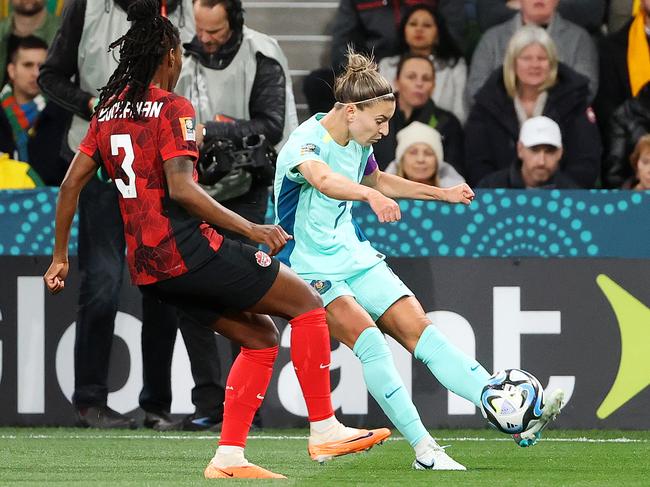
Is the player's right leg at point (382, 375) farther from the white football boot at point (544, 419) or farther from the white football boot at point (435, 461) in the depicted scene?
the white football boot at point (544, 419)

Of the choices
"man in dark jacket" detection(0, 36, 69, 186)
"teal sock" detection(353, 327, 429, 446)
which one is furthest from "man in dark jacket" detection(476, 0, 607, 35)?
"teal sock" detection(353, 327, 429, 446)

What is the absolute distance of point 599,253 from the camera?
8.32m

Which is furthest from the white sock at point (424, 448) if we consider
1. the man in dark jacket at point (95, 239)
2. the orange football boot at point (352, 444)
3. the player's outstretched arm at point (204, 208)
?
the man in dark jacket at point (95, 239)

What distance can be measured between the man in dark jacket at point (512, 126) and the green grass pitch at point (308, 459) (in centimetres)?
215

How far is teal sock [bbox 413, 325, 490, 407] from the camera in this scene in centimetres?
593

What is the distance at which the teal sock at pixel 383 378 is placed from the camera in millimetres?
5926

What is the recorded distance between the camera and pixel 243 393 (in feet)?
18.3

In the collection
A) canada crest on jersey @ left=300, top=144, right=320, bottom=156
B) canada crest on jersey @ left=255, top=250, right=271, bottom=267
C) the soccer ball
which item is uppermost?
canada crest on jersey @ left=300, top=144, right=320, bottom=156

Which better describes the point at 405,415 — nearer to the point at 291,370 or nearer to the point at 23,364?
the point at 291,370

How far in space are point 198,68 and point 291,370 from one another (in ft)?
5.63

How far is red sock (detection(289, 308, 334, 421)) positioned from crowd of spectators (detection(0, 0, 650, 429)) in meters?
2.17

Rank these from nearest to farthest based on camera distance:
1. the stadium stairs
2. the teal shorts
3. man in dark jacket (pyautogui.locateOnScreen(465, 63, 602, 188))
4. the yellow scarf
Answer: the teal shorts → man in dark jacket (pyautogui.locateOnScreen(465, 63, 602, 188)) → the yellow scarf → the stadium stairs

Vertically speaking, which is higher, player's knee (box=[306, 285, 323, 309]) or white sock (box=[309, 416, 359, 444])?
player's knee (box=[306, 285, 323, 309])

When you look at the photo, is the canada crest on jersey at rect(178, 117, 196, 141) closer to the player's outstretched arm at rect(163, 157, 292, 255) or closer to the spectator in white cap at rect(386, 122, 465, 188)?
the player's outstretched arm at rect(163, 157, 292, 255)
